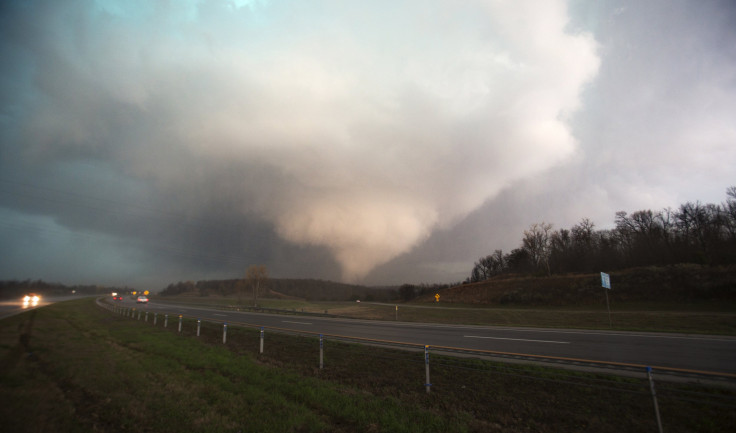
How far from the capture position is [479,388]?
837 centimetres

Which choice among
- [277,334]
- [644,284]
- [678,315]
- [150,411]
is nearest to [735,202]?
[644,284]

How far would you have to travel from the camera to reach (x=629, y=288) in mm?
42000

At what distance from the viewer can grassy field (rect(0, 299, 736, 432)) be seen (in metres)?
5.98

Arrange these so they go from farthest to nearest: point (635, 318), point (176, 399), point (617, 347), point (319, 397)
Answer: point (635, 318) → point (617, 347) → point (319, 397) → point (176, 399)

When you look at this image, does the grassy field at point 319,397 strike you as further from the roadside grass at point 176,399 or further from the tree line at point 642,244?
the tree line at point 642,244

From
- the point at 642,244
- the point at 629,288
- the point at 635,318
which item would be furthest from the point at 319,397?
the point at 642,244

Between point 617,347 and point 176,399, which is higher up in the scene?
point 176,399

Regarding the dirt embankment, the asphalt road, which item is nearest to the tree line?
the dirt embankment

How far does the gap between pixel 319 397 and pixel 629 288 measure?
52435mm

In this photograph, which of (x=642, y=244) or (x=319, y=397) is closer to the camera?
(x=319, y=397)

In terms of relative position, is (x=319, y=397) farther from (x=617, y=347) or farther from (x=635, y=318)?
(x=635, y=318)

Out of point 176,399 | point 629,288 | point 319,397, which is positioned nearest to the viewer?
point 176,399

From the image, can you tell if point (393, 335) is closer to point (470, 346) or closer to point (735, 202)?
point (470, 346)

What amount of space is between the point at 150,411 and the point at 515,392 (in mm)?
9097
